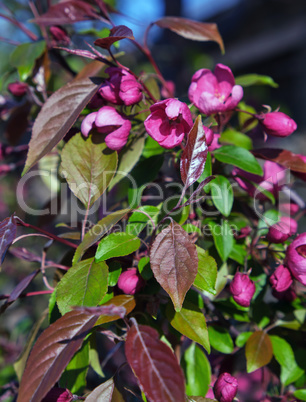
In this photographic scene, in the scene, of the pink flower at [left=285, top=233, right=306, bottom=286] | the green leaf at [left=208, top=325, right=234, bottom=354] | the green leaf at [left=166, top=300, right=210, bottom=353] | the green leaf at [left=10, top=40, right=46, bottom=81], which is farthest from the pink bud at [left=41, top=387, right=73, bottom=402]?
the green leaf at [left=10, top=40, right=46, bottom=81]

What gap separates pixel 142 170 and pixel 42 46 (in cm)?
40

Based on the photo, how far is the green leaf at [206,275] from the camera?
0.49m

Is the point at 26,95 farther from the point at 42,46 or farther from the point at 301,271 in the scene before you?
the point at 301,271

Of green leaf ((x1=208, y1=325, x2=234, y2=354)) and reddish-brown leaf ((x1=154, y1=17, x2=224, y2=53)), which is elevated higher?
reddish-brown leaf ((x1=154, y1=17, x2=224, y2=53))

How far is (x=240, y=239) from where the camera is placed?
69 cm

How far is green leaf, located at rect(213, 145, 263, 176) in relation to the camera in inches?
23.3

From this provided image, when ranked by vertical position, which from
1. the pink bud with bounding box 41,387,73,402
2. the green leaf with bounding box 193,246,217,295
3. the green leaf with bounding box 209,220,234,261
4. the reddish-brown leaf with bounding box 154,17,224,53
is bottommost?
the pink bud with bounding box 41,387,73,402

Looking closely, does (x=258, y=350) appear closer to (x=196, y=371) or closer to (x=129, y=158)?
(x=196, y=371)

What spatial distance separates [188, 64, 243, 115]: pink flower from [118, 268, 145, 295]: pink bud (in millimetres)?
295

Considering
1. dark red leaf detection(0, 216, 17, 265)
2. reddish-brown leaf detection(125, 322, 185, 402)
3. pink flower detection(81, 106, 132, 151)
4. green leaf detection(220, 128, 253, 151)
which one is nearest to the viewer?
reddish-brown leaf detection(125, 322, 185, 402)

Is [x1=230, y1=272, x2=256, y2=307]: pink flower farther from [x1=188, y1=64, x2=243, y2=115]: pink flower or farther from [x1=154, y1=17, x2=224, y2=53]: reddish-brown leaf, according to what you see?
[x1=154, y1=17, x2=224, y2=53]: reddish-brown leaf

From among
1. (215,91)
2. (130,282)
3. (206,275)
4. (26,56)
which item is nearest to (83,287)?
(130,282)

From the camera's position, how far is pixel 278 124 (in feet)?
2.09

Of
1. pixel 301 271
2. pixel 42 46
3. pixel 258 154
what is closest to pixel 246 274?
pixel 301 271
